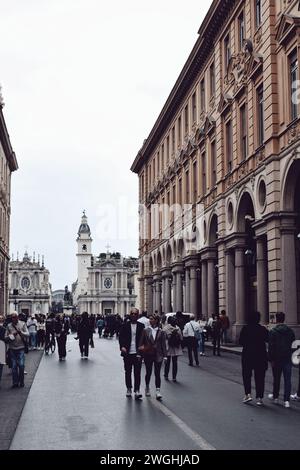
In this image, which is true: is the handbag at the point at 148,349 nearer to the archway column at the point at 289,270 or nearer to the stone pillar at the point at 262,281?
the archway column at the point at 289,270

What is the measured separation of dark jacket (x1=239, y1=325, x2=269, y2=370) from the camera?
13.4 m

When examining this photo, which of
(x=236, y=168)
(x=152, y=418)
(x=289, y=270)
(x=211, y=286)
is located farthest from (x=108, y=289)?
(x=152, y=418)

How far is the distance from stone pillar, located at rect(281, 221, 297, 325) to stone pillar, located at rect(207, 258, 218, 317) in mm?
11885

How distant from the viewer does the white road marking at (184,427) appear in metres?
8.94

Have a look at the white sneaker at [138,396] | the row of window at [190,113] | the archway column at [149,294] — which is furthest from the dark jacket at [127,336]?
the archway column at [149,294]

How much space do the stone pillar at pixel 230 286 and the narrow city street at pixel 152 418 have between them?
1393 centimetres

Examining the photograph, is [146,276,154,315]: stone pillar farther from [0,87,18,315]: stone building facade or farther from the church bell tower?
the church bell tower

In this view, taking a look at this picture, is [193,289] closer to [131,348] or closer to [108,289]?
[131,348]

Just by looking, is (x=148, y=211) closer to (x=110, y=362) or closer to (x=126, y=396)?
(x=110, y=362)

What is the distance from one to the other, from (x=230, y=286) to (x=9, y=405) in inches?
794

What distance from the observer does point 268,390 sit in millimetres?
15602

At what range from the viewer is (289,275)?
80.5 ft
